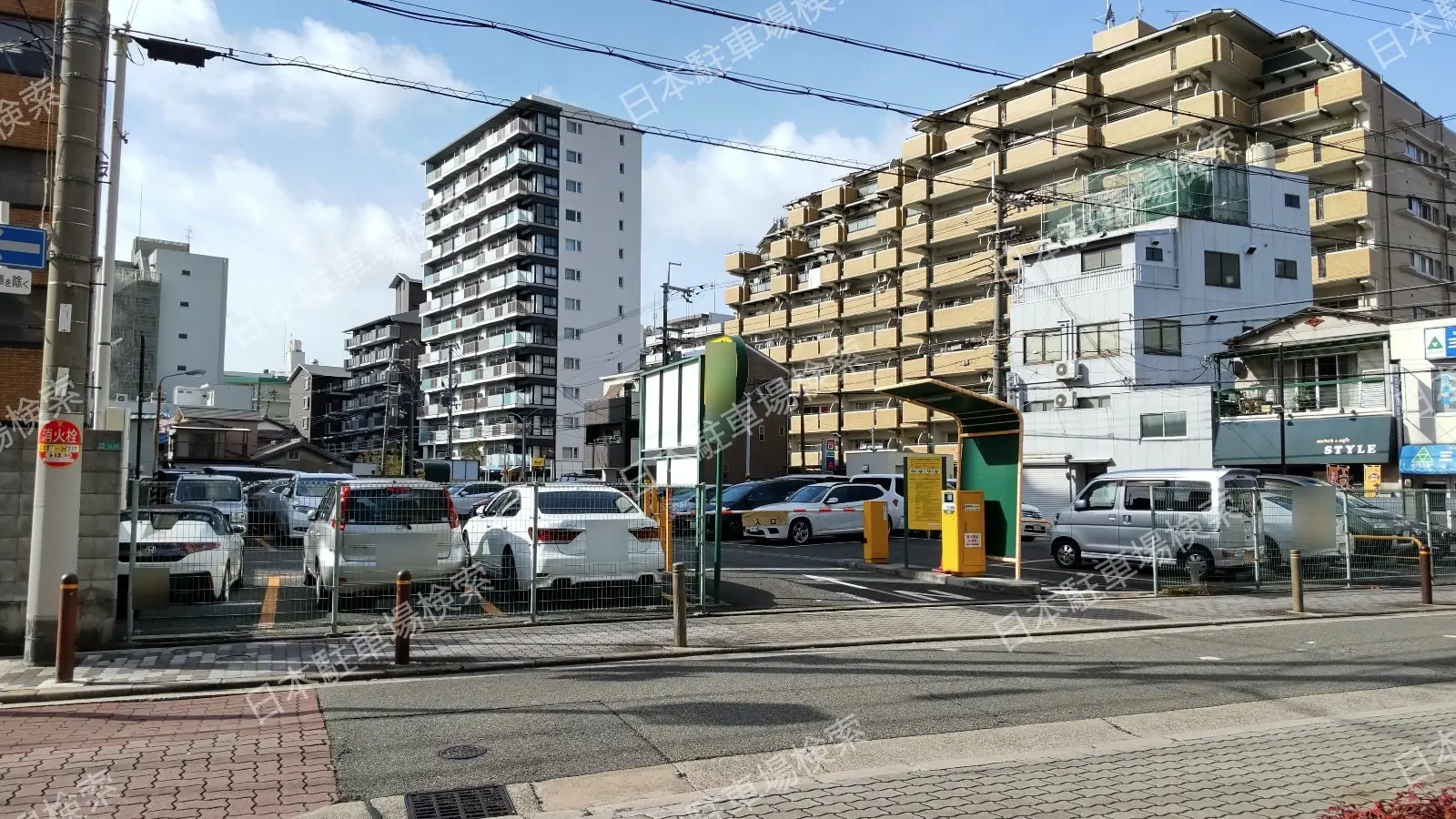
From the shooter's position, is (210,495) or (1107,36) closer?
(210,495)

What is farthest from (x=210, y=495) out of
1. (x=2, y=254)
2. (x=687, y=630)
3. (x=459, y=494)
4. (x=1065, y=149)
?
(x=1065, y=149)

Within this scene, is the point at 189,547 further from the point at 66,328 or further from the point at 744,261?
the point at 744,261

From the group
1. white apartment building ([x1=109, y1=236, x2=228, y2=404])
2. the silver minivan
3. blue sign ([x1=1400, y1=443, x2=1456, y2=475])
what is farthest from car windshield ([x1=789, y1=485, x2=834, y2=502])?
white apartment building ([x1=109, y1=236, x2=228, y2=404])

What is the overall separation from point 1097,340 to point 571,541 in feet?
109

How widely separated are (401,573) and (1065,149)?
49.1 m

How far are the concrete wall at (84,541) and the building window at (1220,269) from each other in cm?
4109

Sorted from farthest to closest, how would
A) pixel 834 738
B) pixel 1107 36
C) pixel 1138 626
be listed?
pixel 1107 36, pixel 1138 626, pixel 834 738

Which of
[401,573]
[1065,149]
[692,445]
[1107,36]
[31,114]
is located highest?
[1107,36]

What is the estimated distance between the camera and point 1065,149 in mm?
51031

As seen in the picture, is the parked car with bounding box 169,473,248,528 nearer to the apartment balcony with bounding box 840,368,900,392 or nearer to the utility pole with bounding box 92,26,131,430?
the utility pole with bounding box 92,26,131,430

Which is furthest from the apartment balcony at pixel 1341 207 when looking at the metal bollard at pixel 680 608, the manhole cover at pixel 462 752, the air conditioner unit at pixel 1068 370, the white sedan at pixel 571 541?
the manhole cover at pixel 462 752

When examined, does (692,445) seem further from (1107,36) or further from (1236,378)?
(1107,36)

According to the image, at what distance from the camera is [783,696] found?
796 centimetres

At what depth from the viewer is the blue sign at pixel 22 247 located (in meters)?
8.96
